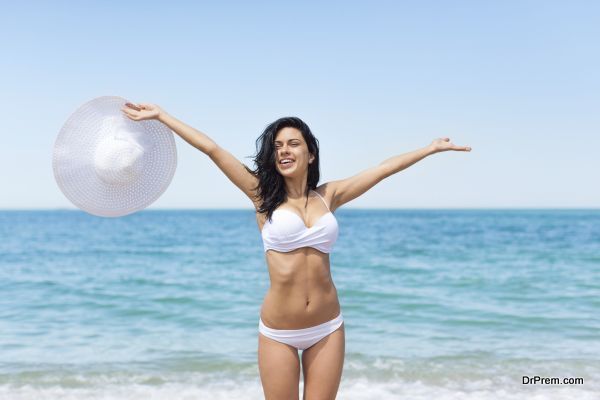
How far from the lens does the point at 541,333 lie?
963 cm

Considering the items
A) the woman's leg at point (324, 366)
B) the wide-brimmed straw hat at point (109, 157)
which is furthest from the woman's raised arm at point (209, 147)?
the woman's leg at point (324, 366)

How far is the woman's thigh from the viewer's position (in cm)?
362

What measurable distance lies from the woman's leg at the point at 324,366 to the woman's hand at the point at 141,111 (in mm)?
1562

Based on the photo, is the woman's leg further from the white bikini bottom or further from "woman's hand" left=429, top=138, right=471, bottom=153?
"woman's hand" left=429, top=138, right=471, bottom=153

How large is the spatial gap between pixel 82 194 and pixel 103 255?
72.8ft

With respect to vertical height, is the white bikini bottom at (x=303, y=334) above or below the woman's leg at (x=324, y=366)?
above

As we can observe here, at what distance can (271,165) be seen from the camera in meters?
3.68

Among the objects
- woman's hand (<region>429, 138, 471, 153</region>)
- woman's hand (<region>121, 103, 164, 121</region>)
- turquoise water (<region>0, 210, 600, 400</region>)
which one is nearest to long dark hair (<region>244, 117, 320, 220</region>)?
woman's hand (<region>121, 103, 164, 121</region>)

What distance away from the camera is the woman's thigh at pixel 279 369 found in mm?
3623

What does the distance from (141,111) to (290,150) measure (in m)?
0.88

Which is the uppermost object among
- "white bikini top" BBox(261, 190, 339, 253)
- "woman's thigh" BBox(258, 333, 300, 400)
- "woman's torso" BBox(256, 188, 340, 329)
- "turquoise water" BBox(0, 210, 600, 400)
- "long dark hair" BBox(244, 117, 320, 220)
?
"long dark hair" BBox(244, 117, 320, 220)

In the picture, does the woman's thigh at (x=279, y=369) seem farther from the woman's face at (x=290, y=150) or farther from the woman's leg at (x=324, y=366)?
the woman's face at (x=290, y=150)

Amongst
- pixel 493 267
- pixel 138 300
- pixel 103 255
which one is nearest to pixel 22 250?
pixel 103 255

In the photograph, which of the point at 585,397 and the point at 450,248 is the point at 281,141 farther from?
the point at 450,248
